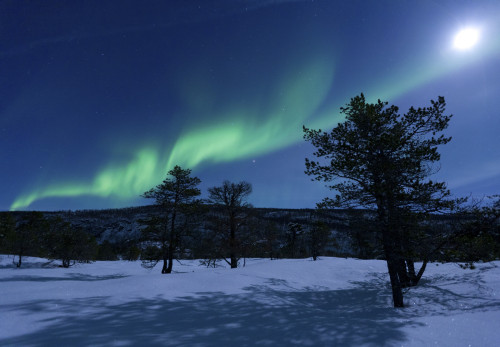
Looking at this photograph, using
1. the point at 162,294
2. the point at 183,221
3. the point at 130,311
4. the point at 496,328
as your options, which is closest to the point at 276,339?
the point at 130,311

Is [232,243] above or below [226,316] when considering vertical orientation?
above

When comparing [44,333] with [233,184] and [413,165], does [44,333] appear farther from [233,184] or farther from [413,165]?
[233,184]

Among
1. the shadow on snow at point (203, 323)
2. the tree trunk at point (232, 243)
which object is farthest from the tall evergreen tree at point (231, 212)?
the shadow on snow at point (203, 323)

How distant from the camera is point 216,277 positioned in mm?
11219

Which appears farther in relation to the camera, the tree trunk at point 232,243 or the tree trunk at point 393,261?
the tree trunk at point 232,243

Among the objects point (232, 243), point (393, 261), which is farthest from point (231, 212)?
point (393, 261)

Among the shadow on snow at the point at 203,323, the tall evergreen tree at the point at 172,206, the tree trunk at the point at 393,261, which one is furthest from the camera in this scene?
the tall evergreen tree at the point at 172,206

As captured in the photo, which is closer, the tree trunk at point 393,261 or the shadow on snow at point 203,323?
the shadow on snow at point 203,323

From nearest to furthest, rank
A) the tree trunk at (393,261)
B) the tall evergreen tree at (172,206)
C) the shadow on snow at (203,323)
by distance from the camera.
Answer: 1. the shadow on snow at (203,323)
2. the tree trunk at (393,261)
3. the tall evergreen tree at (172,206)

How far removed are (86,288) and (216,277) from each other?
16.7 feet

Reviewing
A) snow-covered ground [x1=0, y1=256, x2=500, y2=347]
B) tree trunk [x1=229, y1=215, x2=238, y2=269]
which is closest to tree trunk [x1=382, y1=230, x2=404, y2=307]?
snow-covered ground [x1=0, y1=256, x2=500, y2=347]

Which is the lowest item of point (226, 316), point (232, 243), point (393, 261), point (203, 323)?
point (226, 316)

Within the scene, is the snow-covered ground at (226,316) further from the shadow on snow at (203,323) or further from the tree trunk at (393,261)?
the tree trunk at (393,261)

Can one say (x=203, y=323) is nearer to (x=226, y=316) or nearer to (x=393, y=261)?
(x=226, y=316)
